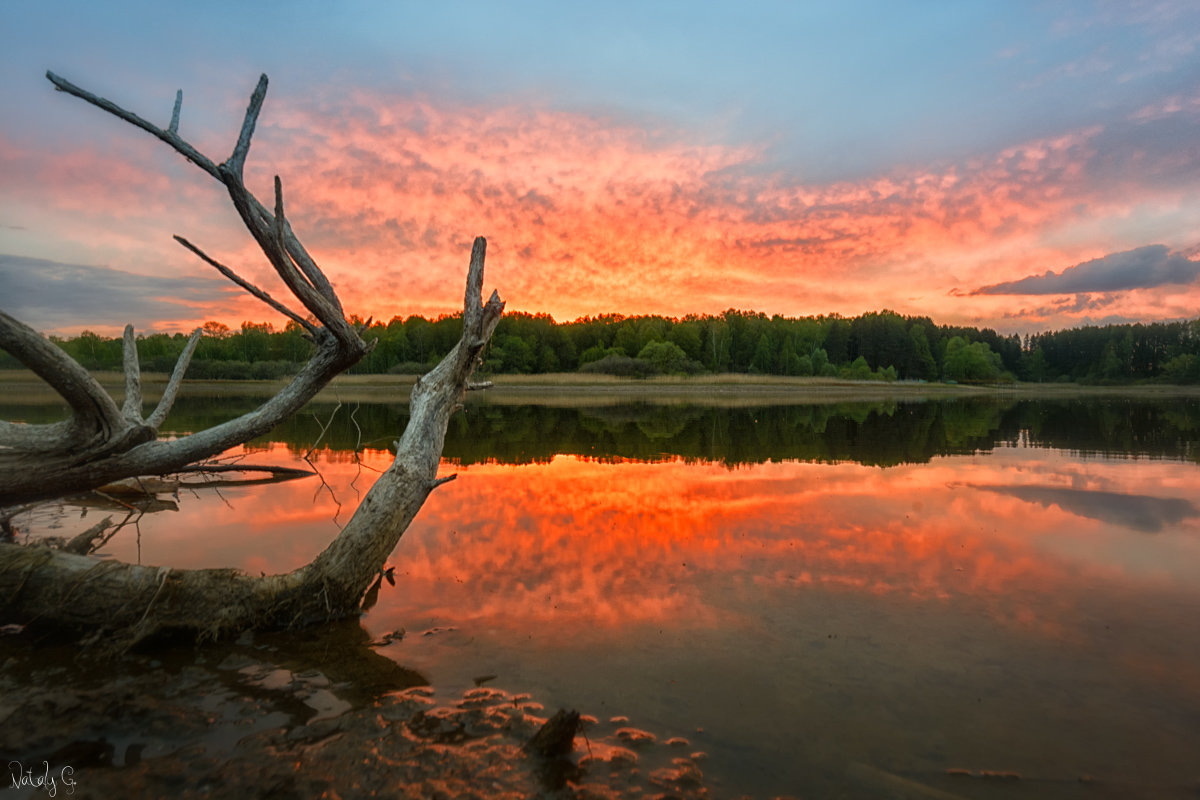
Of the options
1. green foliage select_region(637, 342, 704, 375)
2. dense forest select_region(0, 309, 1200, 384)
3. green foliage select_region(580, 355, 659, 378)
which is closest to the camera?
green foliage select_region(580, 355, 659, 378)

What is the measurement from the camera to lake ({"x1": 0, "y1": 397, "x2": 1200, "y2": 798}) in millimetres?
3979

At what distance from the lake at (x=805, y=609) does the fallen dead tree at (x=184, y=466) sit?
0.63m

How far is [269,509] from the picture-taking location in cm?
1064

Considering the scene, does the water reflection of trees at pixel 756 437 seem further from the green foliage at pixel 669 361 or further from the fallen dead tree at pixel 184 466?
the green foliage at pixel 669 361

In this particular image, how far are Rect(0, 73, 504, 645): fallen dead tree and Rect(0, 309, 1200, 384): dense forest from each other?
7832cm

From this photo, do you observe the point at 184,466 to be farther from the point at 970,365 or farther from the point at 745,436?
the point at 970,365

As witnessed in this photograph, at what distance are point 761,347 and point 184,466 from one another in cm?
11030

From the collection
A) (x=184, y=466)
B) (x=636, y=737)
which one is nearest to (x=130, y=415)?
(x=184, y=466)

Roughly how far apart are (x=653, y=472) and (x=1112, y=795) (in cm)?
1104

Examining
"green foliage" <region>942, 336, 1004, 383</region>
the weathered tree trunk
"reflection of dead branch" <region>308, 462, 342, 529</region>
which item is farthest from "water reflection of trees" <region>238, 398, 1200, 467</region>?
"green foliage" <region>942, 336, 1004, 383</region>

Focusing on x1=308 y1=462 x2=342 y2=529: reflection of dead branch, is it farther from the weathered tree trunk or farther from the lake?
the weathered tree trunk

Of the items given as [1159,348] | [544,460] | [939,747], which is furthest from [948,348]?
[939,747]

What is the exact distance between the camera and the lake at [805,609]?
3979 millimetres

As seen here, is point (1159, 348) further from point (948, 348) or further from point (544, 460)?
point (544, 460)
